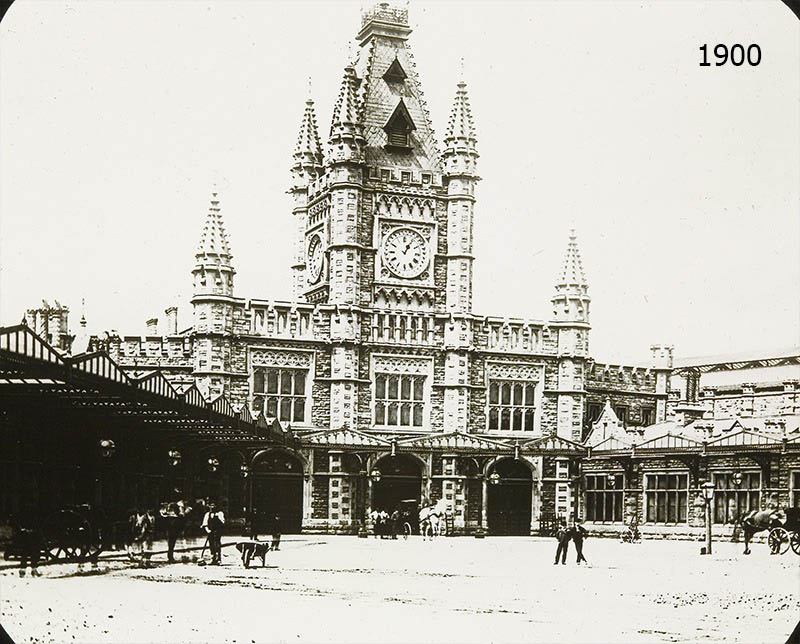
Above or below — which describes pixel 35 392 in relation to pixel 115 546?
above

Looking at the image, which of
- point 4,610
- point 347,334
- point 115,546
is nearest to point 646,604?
point 4,610

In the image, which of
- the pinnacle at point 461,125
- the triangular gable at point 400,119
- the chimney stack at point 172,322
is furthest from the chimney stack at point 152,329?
the pinnacle at point 461,125

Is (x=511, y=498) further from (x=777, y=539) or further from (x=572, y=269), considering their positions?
(x=777, y=539)

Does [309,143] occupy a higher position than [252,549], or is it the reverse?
[309,143]

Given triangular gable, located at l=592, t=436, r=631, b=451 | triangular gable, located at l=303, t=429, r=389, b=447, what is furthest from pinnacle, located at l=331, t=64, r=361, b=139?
triangular gable, located at l=592, t=436, r=631, b=451

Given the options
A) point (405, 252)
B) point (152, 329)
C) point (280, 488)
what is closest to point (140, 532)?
point (280, 488)

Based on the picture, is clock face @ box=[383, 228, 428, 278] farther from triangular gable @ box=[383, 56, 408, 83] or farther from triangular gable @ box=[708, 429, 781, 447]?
triangular gable @ box=[708, 429, 781, 447]

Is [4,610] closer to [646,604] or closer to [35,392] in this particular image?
[35,392]
